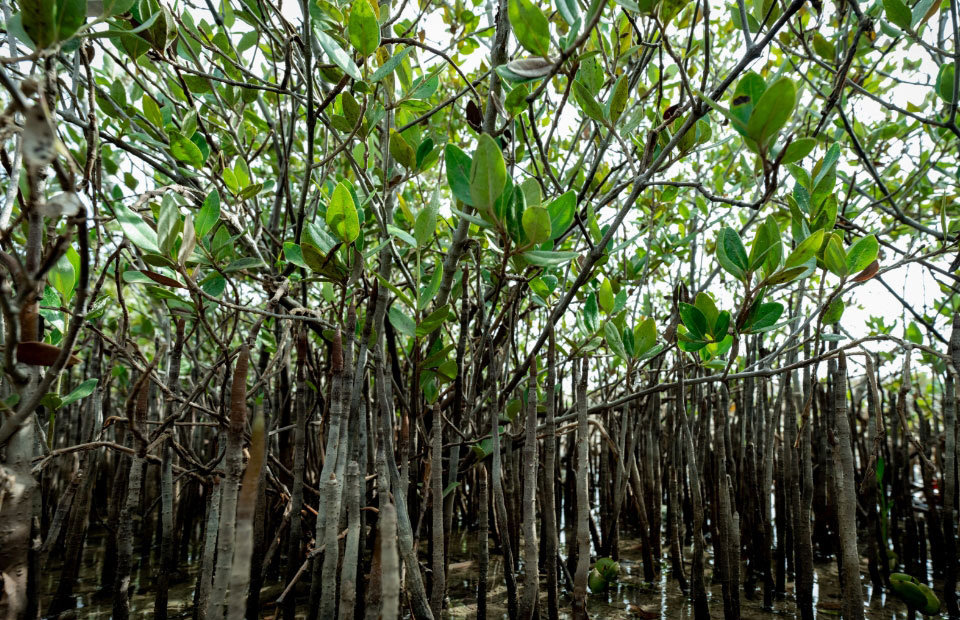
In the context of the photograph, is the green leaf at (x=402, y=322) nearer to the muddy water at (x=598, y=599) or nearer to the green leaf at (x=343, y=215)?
the green leaf at (x=343, y=215)

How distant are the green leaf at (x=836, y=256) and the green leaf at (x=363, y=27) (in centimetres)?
78

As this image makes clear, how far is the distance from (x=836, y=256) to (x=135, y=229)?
103 cm

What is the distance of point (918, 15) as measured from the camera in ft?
3.62

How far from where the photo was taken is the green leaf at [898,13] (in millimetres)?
1072

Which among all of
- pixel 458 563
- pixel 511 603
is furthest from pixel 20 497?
pixel 458 563

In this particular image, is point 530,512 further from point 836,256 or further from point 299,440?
point 836,256

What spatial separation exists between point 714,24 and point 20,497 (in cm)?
256

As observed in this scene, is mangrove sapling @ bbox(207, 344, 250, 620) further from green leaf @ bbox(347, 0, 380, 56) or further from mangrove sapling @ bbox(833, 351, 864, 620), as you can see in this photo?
mangrove sapling @ bbox(833, 351, 864, 620)

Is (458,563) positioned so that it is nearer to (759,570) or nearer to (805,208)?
(759,570)

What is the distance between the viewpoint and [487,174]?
0.68m

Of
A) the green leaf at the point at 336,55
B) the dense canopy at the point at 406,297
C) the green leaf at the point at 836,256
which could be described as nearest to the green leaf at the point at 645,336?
the dense canopy at the point at 406,297

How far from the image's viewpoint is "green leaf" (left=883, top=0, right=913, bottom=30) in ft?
3.52

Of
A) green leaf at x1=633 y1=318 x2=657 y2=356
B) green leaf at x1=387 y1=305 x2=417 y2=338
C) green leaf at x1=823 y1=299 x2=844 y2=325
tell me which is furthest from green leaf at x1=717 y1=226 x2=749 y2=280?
green leaf at x1=387 y1=305 x2=417 y2=338

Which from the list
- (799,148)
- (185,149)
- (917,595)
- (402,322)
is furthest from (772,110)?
(917,595)
